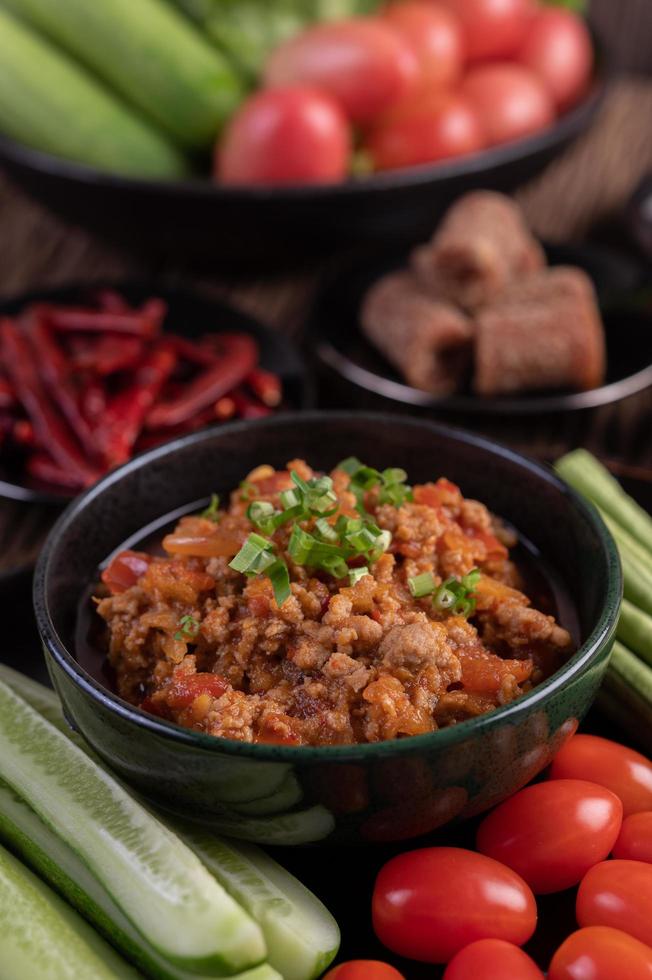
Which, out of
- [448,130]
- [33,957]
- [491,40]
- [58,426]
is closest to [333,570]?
[33,957]

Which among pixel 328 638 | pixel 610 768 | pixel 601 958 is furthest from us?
pixel 610 768

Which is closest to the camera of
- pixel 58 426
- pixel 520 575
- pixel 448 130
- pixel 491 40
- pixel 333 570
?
pixel 333 570

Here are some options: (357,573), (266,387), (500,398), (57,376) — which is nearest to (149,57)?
(57,376)

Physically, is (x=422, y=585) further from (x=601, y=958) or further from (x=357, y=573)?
(x=601, y=958)

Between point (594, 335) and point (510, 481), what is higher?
point (510, 481)

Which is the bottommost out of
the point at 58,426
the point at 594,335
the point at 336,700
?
the point at 594,335

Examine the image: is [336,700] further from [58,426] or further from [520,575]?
[58,426]
